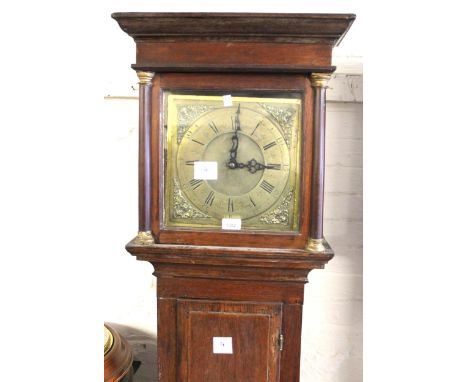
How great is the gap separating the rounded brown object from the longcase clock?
280mm

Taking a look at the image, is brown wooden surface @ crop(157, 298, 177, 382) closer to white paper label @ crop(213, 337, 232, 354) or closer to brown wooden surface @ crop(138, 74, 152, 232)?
white paper label @ crop(213, 337, 232, 354)

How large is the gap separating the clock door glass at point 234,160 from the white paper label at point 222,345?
36 cm

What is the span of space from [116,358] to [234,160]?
33.9 inches

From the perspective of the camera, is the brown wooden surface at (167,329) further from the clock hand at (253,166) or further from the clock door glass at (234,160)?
the clock hand at (253,166)

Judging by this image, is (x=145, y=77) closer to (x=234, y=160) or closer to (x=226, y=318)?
(x=234, y=160)

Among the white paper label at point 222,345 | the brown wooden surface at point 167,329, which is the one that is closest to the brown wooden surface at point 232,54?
the brown wooden surface at point 167,329

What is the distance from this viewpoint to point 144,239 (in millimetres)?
1293

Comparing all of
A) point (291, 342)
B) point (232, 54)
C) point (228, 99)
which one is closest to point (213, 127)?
point (228, 99)

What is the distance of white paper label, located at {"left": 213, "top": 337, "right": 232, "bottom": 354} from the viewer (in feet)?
4.39

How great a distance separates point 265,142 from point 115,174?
0.77 meters
